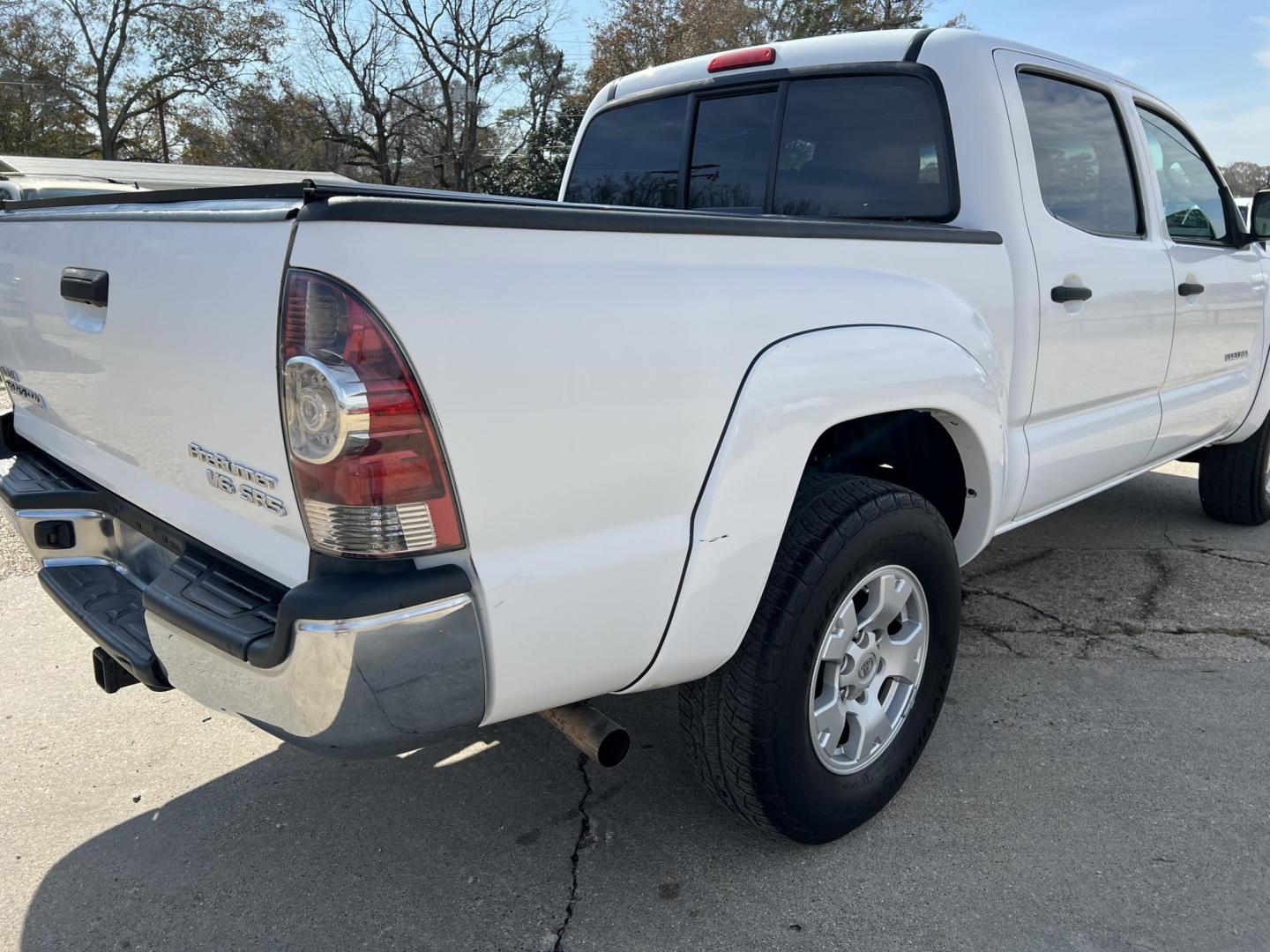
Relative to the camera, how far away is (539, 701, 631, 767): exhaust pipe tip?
6.77 feet

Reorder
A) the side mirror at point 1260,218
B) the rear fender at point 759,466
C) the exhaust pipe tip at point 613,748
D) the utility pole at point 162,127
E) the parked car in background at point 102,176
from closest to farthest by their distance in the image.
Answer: the rear fender at point 759,466
the exhaust pipe tip at point 613,748
the side mirror at point 1260,218
the parked car in background at point 102,176
the utility pole at point 162,127

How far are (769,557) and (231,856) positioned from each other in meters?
1.56

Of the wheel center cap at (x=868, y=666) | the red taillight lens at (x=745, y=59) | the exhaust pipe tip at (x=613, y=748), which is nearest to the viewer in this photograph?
the exhaust pipe tip at (x=613, y=748)

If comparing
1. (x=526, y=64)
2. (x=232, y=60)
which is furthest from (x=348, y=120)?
(x=526, y=64)

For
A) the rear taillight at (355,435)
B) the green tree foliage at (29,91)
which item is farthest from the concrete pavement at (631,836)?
the green tree foliage at (29,91)

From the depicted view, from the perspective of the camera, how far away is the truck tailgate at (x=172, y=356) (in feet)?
5.52

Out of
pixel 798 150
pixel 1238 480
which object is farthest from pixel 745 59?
pixel 1238 480

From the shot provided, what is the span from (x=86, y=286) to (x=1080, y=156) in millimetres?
3009

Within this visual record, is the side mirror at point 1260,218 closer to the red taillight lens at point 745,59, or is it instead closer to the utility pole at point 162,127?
the red taillight lens at point 745,59

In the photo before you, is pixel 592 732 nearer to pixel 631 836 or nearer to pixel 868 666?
pixel 631 836

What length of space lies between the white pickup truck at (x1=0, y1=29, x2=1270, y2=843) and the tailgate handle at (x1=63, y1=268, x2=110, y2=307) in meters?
0.01

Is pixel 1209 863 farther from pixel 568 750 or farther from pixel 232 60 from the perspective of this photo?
pixel 232 60

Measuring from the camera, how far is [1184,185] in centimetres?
398

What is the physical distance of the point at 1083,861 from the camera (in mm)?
2414
